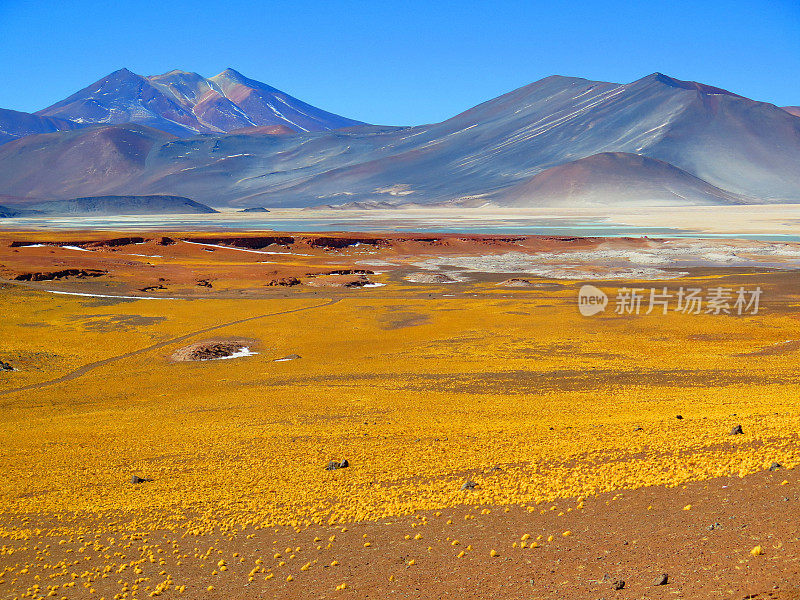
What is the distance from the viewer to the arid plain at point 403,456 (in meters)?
11.5

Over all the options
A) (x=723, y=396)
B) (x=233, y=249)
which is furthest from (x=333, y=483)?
(x=233, y=249)

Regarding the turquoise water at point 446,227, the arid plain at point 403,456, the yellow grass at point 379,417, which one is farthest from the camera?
the turquoise water at point 446,227

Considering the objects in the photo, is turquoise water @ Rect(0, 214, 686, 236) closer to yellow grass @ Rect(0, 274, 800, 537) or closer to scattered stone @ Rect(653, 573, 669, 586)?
yellow grass @ Rect(0, 274, 800, 537)

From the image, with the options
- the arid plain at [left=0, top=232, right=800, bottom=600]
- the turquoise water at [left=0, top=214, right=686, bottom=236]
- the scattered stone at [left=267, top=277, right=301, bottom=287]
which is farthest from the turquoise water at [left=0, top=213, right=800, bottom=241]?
the arid plain at [left=0, top=232, right=800, bottom=600]

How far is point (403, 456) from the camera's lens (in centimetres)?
1661

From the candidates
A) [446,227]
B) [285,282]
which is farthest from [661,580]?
[446,227]

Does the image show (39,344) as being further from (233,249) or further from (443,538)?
(233,249)

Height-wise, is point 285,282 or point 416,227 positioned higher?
point 416,227

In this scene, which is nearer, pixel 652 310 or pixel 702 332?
pixel 702 332

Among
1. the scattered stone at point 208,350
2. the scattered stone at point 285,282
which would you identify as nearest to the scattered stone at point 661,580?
the scattered stone at point 208,350

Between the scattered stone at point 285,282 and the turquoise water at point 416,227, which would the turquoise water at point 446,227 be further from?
Answer: the scattered stone at point 285,282

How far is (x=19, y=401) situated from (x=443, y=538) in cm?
1795

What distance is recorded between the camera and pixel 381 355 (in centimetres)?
3203

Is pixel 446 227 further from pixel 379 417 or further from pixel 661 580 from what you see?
pixel 661 580
